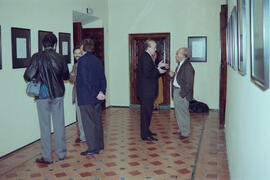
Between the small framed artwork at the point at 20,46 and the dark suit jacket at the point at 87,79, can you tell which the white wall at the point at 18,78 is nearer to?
the small framed artwork at the point at 20,46

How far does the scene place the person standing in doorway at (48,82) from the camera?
383 cm

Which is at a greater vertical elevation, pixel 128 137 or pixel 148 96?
pixel 148 96

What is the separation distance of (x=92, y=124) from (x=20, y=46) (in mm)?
1731

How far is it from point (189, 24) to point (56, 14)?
3641 millimetres

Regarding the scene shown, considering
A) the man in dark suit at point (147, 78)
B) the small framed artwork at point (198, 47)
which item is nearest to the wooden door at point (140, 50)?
the small framed artwork at point (198, 47)

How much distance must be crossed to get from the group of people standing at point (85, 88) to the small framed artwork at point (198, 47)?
3.13m

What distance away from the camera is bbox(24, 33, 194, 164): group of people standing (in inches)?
152

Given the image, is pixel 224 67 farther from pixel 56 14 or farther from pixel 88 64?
pixel 56 14

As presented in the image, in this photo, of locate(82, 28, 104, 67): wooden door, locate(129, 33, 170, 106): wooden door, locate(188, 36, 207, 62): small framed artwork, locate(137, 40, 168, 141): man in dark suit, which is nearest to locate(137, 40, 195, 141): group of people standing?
locate(137, 40, 168, 141): man in dark suit

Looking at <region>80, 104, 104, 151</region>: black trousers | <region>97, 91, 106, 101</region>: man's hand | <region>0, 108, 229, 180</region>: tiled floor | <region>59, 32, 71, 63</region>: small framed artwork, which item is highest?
<region>59, 32, 71, 63</region>: small framed artwork

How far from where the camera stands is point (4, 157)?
437 centimetres

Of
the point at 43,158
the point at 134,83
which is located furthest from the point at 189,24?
the point at 43,158

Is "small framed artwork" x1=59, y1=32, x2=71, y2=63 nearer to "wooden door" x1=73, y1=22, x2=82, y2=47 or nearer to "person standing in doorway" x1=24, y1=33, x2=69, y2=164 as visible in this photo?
"wooden door" x1=73, y1=22, x2=82, y2=47

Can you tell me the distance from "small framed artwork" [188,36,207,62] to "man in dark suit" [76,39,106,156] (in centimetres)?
433
